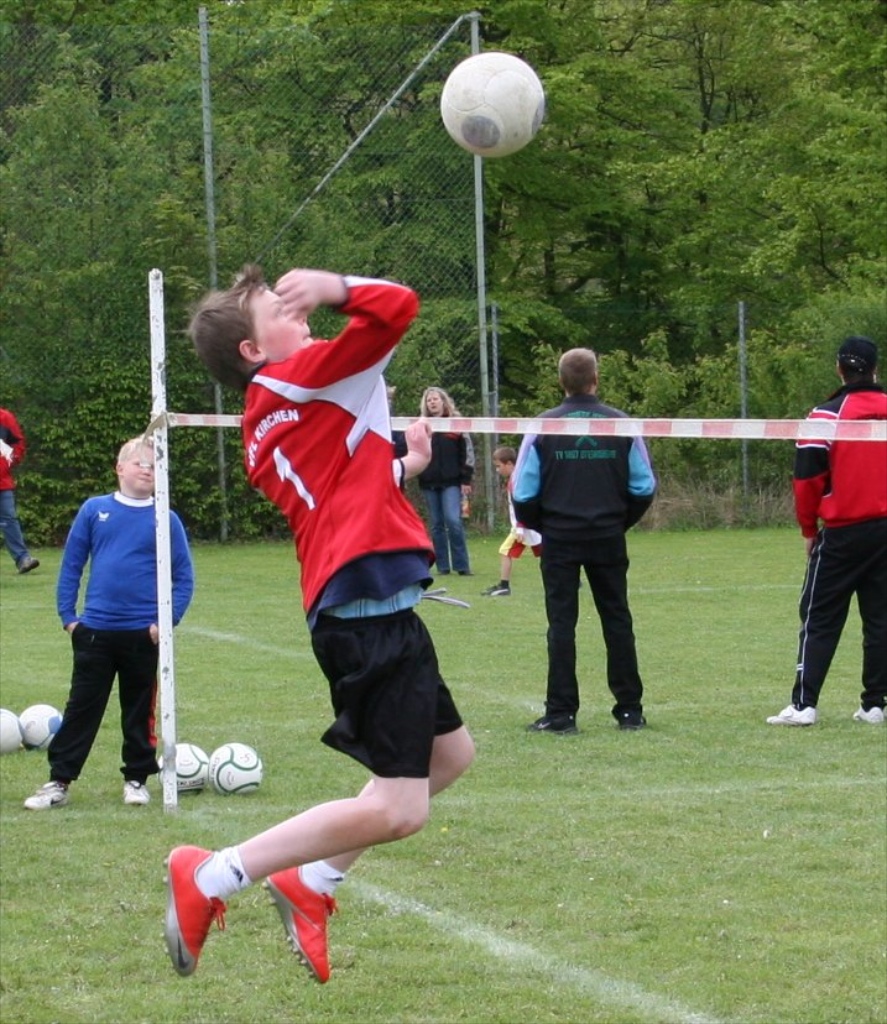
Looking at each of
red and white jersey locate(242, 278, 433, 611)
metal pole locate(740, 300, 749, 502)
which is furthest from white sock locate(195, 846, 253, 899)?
metal pole locate(740, 300, 749, 502)

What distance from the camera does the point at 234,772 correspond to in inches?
351

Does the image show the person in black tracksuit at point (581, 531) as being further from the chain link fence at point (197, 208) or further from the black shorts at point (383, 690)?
the chain link fence at point (197, 208)

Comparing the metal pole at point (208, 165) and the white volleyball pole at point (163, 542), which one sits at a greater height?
the metal pole at point (208, 165)

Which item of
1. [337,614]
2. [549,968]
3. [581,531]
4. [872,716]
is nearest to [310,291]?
[337,614]

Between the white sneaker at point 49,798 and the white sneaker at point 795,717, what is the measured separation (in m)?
4.33

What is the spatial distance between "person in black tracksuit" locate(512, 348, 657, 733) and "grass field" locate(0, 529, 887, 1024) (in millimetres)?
294

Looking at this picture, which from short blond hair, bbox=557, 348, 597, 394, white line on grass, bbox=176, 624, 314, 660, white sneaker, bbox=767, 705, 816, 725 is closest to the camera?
short blond hair, bbox=557, 348, 597, 394

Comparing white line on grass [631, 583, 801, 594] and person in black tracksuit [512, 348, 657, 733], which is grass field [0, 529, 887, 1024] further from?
white line on grass [631, 583, 801, 594]

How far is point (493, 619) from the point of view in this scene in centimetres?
1612

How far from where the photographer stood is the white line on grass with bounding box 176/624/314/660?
46.2 ft

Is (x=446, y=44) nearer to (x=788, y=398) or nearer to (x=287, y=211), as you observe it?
(x=287, y=211)

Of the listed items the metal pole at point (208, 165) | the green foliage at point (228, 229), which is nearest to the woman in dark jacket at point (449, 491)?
the green foliage at point (228, 229)

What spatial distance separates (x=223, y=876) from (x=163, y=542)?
3.98 m

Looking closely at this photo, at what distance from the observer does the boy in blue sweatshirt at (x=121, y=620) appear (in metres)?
8.69
